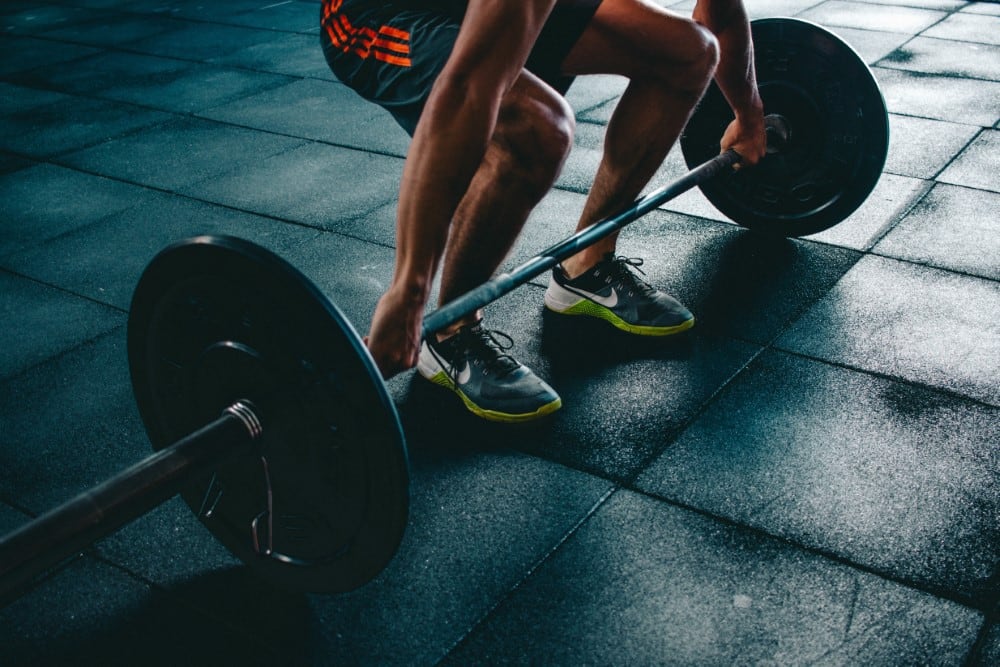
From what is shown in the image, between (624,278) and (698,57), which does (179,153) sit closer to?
(624,278)

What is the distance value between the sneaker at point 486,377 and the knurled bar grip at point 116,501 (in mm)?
648

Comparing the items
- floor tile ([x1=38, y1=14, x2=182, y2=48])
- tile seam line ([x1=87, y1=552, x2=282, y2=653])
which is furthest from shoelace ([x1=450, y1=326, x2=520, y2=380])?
floor tile ([x1=38, y1=14, x2=182, y2=48])

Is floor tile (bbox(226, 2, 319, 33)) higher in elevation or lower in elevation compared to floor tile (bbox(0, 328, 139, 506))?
lower

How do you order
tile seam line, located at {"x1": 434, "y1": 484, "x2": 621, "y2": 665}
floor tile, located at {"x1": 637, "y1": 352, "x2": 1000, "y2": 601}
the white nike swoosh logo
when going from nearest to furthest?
tile seam line, located at {"x1": 434, "y1": 484, "x2": 621, "y2": 665} → floor tile, located at {"x1": 637, "y1": 352, "x2": 1000, "y2": 601} → the white nike swoosh logo

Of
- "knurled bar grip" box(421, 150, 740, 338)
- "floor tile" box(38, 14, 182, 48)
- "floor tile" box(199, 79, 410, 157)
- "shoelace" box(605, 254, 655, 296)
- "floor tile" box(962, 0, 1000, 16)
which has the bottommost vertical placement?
"floor tile" box(38, 14, 182, 48)

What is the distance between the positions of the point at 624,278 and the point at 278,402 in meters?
1.20

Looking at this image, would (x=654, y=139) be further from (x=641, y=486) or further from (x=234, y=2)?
(x=234, y=2)

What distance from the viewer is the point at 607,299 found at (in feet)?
7.61

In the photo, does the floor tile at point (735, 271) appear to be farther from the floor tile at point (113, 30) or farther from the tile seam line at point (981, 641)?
the floor tile at point (113, 30)

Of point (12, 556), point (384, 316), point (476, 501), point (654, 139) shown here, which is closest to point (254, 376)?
point (384, 316)

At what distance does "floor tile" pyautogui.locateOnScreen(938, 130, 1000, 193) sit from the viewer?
9.92 feet

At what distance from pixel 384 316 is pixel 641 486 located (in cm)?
62

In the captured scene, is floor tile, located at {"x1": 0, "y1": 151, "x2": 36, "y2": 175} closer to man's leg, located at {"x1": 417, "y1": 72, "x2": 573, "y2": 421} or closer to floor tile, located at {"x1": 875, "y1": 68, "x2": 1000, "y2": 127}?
man's leg, located at {"x1": 417, "y1": 72, "x2": 573, "y2": 421}

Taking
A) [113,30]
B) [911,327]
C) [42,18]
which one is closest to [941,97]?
[911,327]
